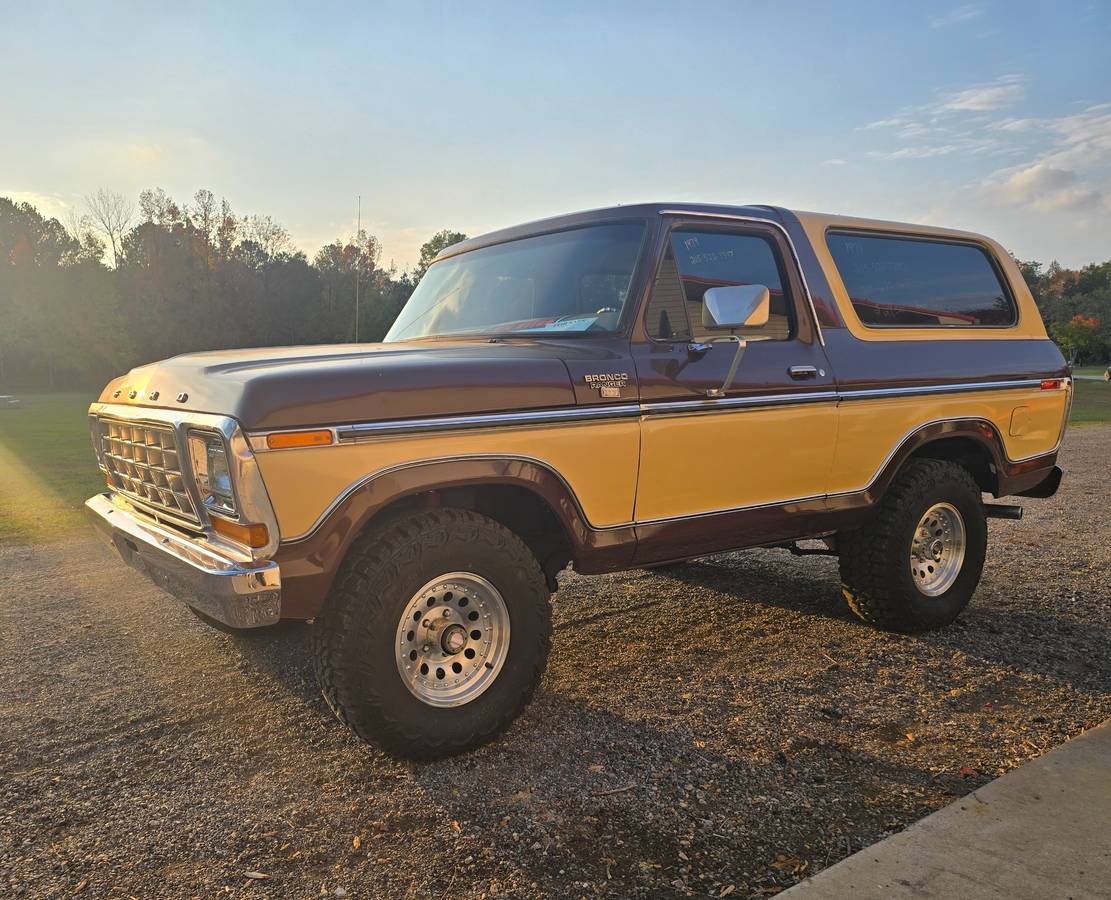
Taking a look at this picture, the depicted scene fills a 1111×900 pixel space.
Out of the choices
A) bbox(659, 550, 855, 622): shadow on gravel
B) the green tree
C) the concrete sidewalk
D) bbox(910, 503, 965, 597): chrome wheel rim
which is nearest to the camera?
the concrete sidewalk

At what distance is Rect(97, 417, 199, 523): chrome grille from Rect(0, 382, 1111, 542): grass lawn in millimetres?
4118

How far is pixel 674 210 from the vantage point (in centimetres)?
395

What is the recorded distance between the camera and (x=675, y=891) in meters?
2.50

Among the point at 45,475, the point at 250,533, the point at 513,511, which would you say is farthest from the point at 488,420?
the point at 45,475

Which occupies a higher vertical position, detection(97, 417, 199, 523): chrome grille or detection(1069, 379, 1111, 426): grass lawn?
detection(97, 417, 199, 523): chrome grille

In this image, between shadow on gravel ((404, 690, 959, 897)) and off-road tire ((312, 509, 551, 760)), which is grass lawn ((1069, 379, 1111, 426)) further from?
off-road tire ((312, 509, 551, 760))

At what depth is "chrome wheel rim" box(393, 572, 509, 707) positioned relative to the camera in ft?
10.8

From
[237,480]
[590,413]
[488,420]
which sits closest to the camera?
[237,480]

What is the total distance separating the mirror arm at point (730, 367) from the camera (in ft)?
12.5

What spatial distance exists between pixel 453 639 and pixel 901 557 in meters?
2.60

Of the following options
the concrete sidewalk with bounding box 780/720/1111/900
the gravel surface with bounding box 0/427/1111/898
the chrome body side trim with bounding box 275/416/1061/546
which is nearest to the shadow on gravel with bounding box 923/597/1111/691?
the gravel surface with bounding box 0/427/1111/898

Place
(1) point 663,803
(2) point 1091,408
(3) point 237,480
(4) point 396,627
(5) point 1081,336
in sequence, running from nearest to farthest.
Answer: (3) point 237,480
(1) point 663,803
(4) point 396,627
(2) point 1091,408
(5) point 1081,336

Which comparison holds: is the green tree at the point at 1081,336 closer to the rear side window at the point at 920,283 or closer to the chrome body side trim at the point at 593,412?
the rear side window at the point at 920,283

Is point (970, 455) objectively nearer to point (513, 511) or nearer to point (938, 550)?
point (938, 550)
